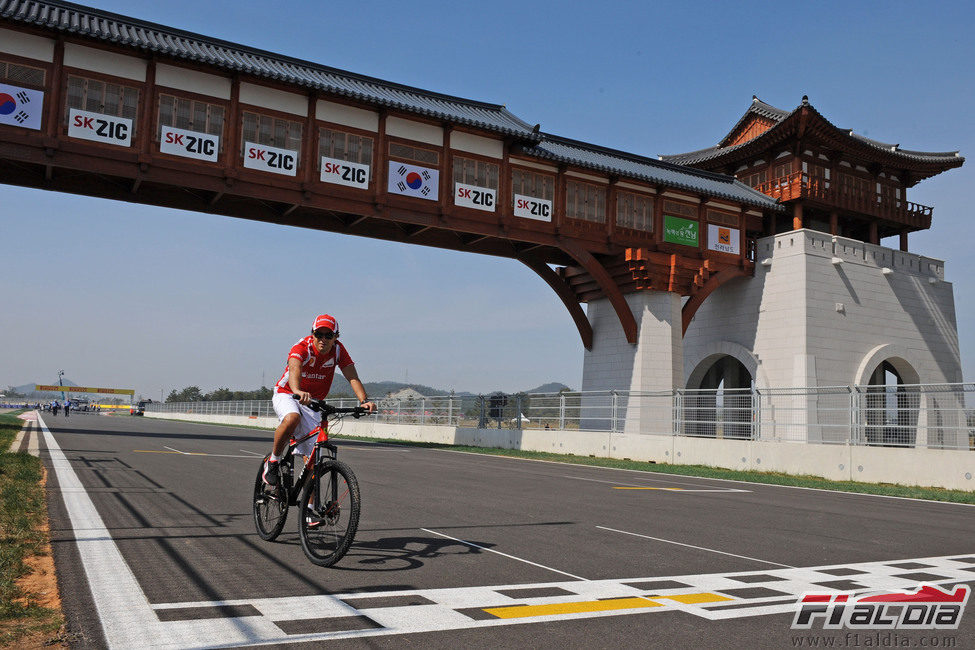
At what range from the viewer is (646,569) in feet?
20.3

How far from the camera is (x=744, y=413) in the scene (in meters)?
21.5

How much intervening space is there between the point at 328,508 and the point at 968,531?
7892 millimetres

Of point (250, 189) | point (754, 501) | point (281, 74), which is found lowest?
point (754, 501)

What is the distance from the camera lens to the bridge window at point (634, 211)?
31.0 meters

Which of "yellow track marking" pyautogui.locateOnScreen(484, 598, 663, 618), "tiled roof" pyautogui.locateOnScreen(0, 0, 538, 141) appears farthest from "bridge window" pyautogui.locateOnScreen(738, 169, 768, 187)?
"yellow track marking" pyautogui.locateOnScreen(484, 598, 663, 618)

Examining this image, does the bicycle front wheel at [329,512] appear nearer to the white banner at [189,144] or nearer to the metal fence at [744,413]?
the metal fence at [744,413]

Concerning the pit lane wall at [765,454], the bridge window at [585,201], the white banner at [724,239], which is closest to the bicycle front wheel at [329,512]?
the pit lane wall at [765,454]

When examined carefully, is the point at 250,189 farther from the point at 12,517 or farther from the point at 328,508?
the point at 328,508

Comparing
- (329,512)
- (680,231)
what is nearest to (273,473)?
(329,512)

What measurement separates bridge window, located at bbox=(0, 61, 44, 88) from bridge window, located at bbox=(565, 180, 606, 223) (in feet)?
58.7

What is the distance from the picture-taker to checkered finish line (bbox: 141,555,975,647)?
413 cm

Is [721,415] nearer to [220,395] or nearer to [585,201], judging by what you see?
[585,201]

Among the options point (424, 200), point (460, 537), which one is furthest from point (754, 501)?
point (424, 200)

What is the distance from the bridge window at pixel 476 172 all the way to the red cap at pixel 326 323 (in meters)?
21.3
